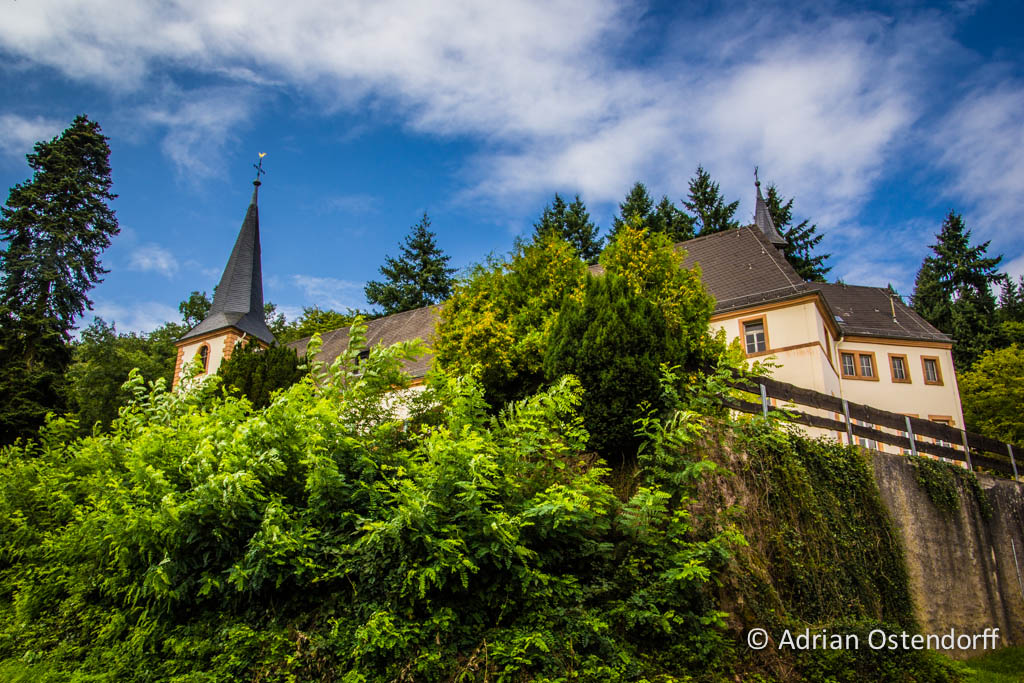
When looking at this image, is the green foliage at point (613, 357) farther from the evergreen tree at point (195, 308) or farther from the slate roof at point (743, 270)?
the evergreen tree at point (195, 308)

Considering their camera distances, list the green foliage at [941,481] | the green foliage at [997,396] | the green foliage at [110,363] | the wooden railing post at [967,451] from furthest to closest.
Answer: the green foliage at [110,363] < the green foliage at [997,396] < the wooden railing post at [967,451] < the green foliage at [941,481]

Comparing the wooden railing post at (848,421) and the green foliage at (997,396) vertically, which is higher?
the green foliage at (997,396)

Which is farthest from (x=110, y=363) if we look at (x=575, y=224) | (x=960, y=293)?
(x=960, y=293)

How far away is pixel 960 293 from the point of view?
40156mm

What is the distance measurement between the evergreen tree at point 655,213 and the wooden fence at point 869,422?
24.2 metres

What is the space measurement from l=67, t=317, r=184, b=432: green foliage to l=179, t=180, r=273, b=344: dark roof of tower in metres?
4.07

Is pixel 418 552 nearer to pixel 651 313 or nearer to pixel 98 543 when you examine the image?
pixel 98 543

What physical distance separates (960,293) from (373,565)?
4468 cm

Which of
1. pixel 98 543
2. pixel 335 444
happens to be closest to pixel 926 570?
pixel 335 444

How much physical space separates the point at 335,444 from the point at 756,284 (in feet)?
55.7

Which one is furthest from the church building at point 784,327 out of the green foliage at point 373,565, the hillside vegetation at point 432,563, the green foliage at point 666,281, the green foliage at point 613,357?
the green foliage at point 373,565

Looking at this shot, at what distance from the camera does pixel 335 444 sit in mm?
7398

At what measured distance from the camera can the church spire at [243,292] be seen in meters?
33.0

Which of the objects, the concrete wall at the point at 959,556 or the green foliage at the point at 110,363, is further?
the green foliage at the point at 110,363
